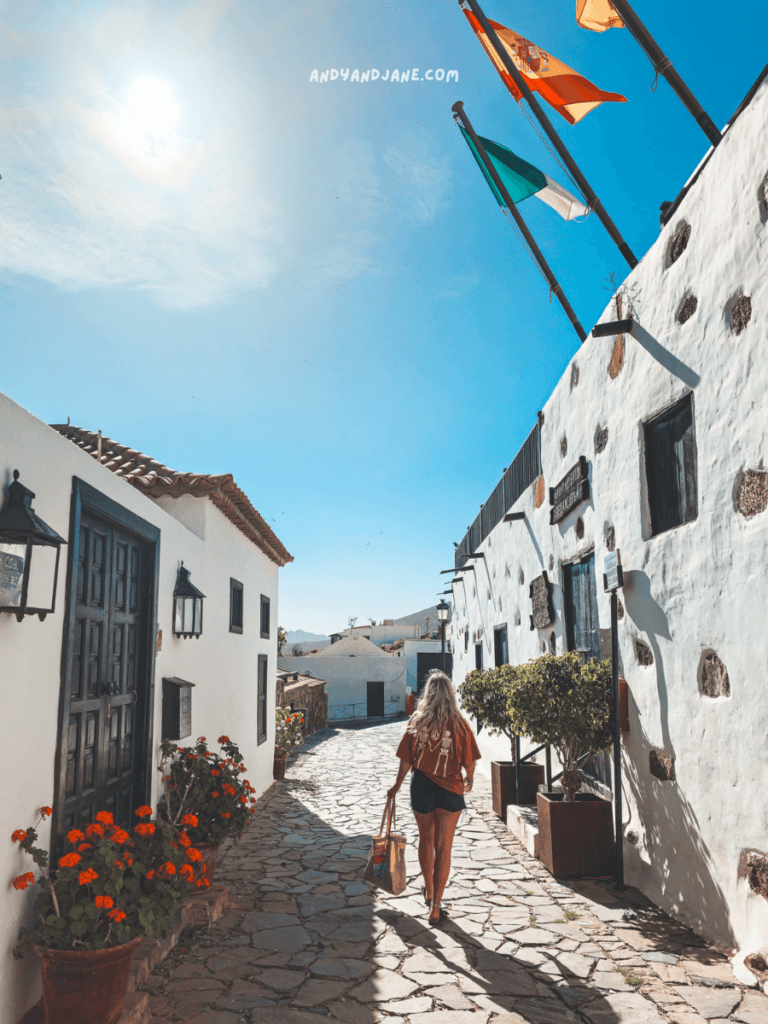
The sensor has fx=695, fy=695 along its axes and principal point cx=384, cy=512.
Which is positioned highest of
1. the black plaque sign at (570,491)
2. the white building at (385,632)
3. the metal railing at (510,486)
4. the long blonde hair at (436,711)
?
the metal railing at (510,486)

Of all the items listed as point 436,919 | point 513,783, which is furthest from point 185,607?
point 513,783

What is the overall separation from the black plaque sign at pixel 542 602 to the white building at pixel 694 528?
1.29 m

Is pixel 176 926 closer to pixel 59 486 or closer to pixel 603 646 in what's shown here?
pixel 59 486

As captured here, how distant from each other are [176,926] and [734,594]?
410 cm

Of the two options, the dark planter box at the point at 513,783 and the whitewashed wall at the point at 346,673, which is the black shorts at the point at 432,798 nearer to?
the dark planter box at the point at 513,783

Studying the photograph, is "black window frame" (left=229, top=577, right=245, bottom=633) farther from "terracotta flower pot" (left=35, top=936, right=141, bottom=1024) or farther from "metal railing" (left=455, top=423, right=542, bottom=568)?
"terracotta flower pot" (left=35, top=936, right=141, bottom=1024)

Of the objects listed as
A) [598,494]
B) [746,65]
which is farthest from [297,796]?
[746,65]

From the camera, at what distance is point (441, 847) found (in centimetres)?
489

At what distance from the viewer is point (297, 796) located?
34.5ft

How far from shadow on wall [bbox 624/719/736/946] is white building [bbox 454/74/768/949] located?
2 centimetres

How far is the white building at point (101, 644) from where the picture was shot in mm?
3266

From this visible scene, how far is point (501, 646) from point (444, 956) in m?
8.00

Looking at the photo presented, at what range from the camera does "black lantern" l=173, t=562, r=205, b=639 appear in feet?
20.4

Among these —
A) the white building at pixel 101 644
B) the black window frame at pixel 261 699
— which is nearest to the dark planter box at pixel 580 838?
the white building at pixel 101 644
